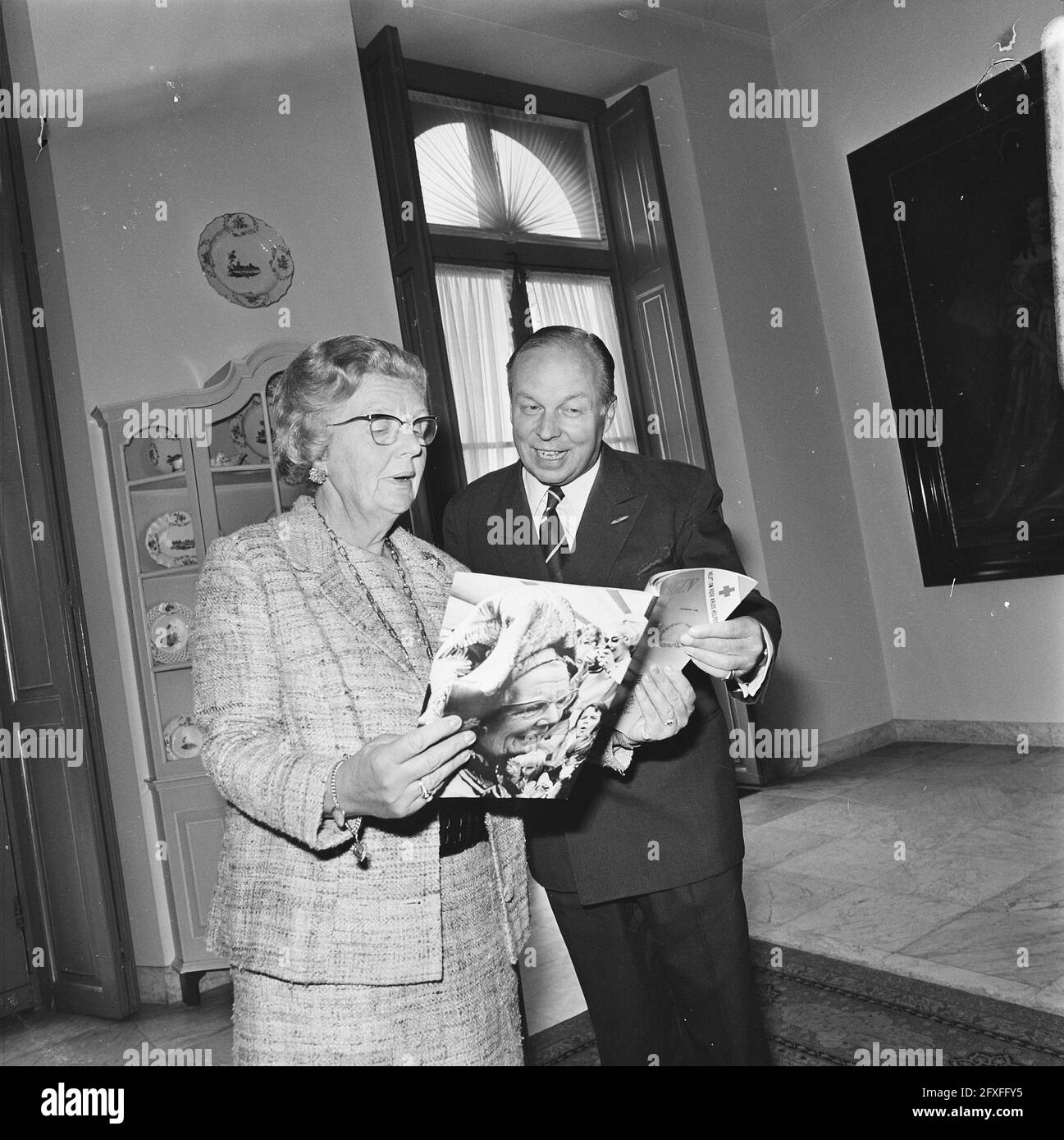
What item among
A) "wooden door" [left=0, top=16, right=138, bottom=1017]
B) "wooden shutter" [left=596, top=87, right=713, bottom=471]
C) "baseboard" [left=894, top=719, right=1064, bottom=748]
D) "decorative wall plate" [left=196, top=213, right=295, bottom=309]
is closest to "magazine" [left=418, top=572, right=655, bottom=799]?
"wooden door" [left=0, top=16, right=138, bottom=1017]

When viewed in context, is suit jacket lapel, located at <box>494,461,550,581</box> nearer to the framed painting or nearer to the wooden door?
the wooden door

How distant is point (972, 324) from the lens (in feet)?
17.3

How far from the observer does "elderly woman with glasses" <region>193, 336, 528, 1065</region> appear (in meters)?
1.16

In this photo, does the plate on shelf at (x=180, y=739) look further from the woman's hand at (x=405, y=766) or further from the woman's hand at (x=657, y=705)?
the woman's hand at (x=405, y=766)

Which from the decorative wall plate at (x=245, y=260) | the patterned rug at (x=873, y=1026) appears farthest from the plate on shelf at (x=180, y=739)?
the decorative wall plate at (x=245, y=260)

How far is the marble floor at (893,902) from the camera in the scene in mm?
2910

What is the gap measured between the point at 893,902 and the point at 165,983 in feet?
8.80

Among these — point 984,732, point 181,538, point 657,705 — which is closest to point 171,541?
point 181,538

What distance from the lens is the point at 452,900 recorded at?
1316 millimetres

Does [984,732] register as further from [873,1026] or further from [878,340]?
[873,1026]

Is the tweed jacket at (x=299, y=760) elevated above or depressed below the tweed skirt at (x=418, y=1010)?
above

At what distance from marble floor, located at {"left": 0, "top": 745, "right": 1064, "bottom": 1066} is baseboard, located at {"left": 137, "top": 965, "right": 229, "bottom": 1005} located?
1.4 inches

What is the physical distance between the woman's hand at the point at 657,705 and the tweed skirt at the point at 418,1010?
0.97 ft
